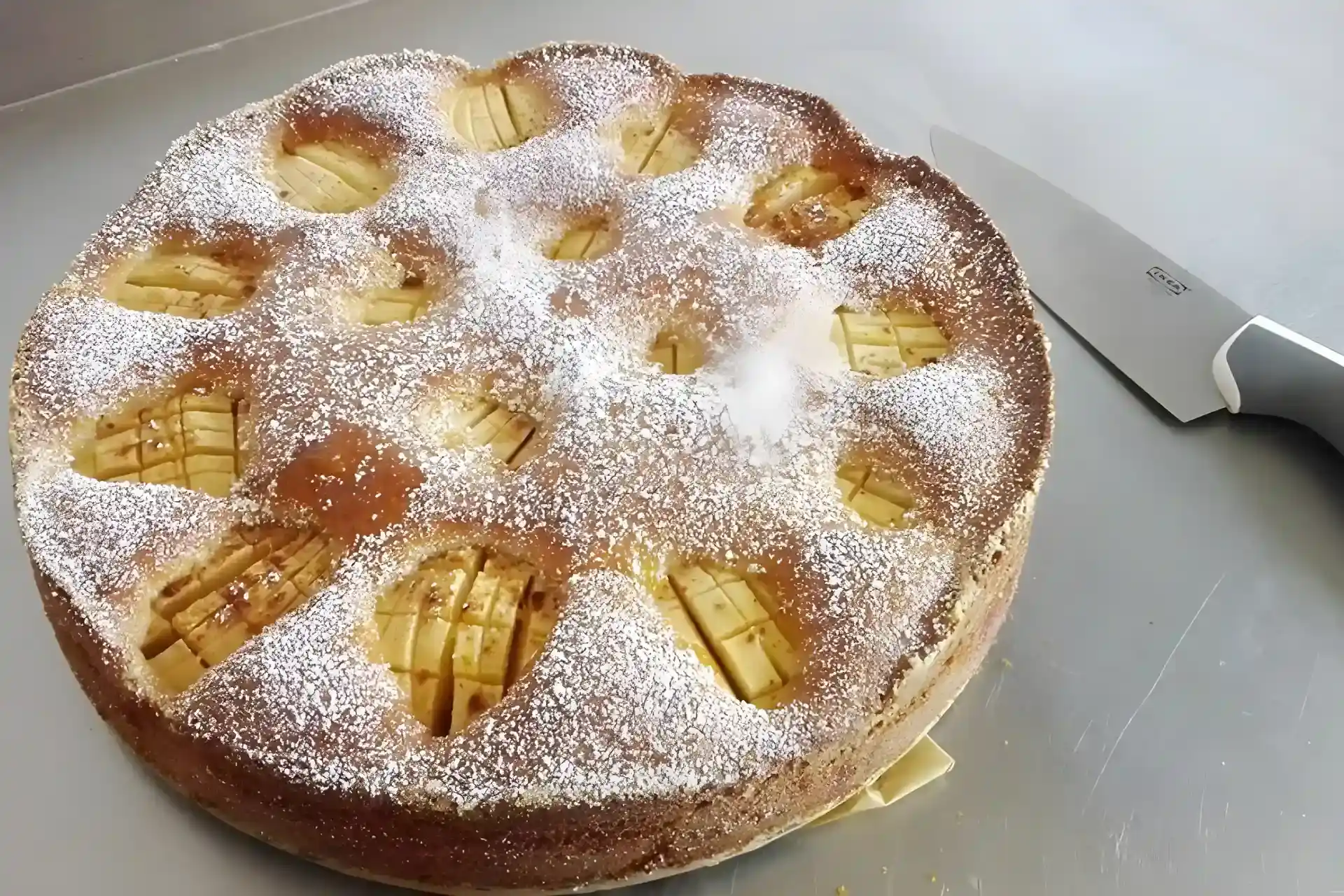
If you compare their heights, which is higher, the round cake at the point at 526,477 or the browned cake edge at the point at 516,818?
the round cake at the point at 526,477

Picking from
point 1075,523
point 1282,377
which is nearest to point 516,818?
point 1075,523

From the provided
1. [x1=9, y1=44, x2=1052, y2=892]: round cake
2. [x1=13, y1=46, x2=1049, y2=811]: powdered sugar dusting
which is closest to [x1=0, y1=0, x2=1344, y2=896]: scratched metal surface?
[x1=9, y1=44, x2=1052, y2=892]: round cake

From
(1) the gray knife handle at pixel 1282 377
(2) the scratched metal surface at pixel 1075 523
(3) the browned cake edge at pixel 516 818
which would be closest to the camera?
(3) the browned cake edge at pixel 516 818

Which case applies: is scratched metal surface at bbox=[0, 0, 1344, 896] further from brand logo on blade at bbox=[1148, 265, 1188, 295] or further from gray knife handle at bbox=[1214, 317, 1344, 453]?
brand logo on blade at bbox=[1148, 265, 1188, 295]

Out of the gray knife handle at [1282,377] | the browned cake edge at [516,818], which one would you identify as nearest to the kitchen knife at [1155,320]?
the gray knife handle at [1282,377]

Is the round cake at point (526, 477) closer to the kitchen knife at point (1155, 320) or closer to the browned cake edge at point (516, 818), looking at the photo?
→ the browned cake edge at point (516, 818)

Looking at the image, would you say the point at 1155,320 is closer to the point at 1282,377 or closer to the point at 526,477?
the point at 1282,377

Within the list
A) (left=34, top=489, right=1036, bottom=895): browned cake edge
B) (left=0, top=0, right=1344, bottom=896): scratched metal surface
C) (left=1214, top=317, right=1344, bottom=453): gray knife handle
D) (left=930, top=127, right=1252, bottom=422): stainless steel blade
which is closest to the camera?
(left=34, top=489, right=1036, bottom=895): browned cake edge
